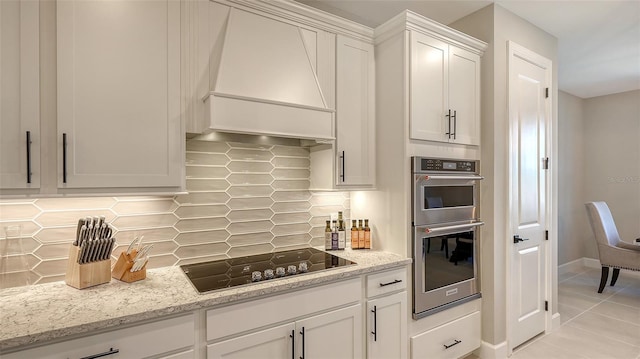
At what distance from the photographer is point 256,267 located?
6.30 feet

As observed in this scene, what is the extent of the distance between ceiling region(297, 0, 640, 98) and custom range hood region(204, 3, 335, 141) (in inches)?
28.6

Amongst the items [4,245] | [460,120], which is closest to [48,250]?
[4,245]

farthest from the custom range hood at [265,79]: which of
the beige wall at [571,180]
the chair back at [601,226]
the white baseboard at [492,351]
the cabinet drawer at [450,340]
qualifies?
the beige wall at [571,180]

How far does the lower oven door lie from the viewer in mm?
2232

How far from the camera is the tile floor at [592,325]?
2.76 m

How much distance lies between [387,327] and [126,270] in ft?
5.00

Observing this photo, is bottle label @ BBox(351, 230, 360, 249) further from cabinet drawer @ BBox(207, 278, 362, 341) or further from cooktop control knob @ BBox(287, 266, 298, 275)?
cooktop control knob @ BBox(287, 266, 298, 275)

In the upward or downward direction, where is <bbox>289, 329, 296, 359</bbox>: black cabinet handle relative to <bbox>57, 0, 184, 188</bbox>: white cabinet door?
downward

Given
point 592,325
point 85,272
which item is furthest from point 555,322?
point 85,272

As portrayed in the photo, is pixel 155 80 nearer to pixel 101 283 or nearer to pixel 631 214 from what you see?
pixel 101 283

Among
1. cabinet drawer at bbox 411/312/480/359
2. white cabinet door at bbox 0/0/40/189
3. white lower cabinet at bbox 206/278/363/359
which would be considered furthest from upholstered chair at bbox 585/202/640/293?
white cabinet door at bbox 0/0/40/189

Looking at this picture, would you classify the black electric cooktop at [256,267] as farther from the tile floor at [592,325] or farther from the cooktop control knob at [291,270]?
the tile floor at [592,325]

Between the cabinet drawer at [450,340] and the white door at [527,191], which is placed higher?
the white door at [527,191]

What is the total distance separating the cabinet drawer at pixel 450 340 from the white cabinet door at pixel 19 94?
230cm
